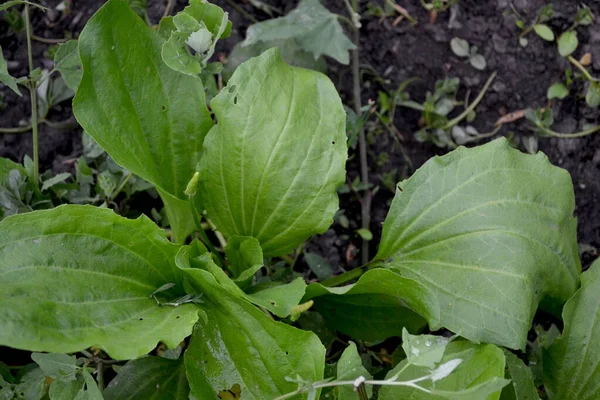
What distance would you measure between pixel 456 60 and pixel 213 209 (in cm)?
92

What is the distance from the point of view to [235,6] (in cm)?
193

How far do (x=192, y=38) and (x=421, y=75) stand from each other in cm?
85

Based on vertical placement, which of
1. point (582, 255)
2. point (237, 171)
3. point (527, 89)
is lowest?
point (582, 255)

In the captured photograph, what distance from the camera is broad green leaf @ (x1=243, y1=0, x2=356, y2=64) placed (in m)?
1.64

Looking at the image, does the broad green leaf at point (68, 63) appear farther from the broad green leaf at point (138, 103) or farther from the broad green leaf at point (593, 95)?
the broad green leaf at point (593, 95)

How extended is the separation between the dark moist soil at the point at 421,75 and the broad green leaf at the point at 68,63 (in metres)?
0.42

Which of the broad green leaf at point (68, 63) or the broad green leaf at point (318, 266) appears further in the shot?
the broad green leaf at point (318, 266)

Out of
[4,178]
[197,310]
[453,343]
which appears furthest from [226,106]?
[453,343]

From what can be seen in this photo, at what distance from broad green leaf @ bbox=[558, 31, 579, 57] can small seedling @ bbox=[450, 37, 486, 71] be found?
22 cm

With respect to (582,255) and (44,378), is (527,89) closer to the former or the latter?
(582,255)

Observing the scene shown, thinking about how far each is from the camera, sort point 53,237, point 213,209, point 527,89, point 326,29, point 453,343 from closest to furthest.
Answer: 1. point 53,237
2. point 453,343
3. point 213,209
4. point 326,29
5. point 527,89

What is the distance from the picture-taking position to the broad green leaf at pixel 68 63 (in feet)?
4.66

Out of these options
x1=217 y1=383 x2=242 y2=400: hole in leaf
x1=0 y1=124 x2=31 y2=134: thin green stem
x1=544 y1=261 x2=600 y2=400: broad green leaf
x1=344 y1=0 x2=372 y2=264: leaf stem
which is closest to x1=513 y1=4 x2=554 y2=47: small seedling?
x1=344 y1=0 x2=372 y2=264: leaf stem

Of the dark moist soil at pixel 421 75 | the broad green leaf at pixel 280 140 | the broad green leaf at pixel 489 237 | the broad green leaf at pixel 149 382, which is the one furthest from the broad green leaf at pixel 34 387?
the broad green leaf at pixel 489 237
